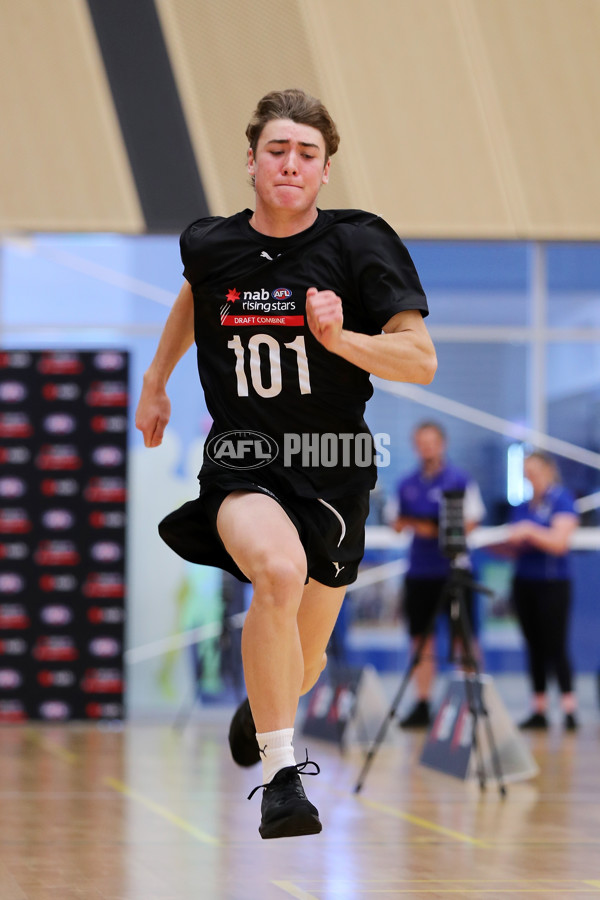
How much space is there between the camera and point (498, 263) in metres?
10.9

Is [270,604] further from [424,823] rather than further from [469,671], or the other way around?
[469,671]

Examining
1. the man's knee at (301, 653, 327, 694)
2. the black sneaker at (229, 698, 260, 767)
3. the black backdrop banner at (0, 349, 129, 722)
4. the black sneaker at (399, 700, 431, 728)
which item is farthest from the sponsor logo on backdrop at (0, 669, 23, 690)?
the man's knee at (301, 653, 327, 694)

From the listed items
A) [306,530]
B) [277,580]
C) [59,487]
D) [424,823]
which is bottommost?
[424,823]

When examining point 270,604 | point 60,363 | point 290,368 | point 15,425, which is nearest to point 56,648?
point 15,425

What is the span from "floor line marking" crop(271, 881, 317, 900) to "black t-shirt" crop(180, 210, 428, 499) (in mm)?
1296

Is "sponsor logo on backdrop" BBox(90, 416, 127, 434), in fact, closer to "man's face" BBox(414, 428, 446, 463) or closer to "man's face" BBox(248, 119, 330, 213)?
"man's face" BBox(414, 428, 446, 463)

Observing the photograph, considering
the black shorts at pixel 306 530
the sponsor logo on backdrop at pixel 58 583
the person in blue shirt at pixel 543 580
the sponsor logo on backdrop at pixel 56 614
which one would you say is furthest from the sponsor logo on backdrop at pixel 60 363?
the black shorts at pixel 306 530

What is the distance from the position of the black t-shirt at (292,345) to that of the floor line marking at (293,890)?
1296 mm

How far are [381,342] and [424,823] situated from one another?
114 inches

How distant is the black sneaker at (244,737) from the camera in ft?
12.9

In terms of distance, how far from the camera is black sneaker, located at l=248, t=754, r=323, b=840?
289 cm

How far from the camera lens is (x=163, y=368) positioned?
12.1 feet

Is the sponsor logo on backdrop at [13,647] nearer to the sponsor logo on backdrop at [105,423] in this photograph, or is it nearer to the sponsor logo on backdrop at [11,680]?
the sponsor logo on backdrop at [11,680]

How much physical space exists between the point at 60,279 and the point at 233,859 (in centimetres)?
711
